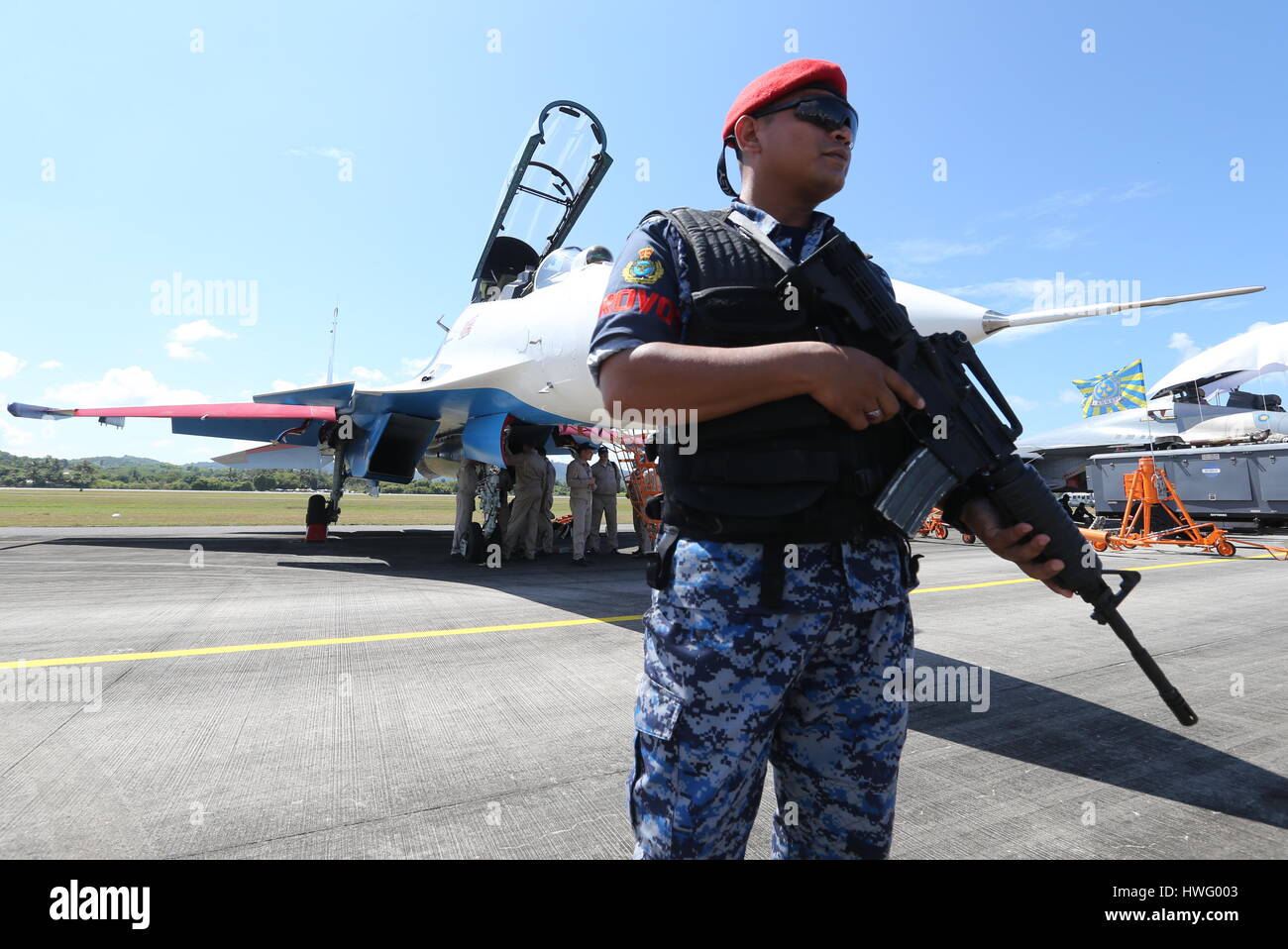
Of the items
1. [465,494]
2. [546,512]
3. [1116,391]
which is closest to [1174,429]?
[1116,391]

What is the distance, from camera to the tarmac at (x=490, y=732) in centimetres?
224

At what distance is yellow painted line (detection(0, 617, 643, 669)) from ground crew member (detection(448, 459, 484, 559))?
5.30 meters

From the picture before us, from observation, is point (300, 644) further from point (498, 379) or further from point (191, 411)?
point (191, 411)

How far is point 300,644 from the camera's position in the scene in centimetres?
486

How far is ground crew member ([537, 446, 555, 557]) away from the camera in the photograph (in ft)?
37.1

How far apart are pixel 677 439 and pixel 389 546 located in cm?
1317

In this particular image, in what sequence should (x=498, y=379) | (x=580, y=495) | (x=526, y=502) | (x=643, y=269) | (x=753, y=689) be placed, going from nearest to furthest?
(x=753, y=689) → (x=643, y=269) → (x=498, y=379) → (x=526, y=502) → (x=580, y=495)

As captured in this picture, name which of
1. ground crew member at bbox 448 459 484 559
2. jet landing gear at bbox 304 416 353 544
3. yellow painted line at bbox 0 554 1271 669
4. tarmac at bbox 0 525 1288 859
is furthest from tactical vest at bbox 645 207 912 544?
jet landing gear at bbox 304 416 353 544

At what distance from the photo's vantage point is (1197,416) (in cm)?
2583

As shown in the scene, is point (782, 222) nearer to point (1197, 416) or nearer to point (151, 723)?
point (151, 723)

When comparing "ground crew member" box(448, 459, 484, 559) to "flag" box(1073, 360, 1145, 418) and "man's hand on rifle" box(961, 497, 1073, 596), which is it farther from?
"flag" box(1073, 360, 1145, 418)

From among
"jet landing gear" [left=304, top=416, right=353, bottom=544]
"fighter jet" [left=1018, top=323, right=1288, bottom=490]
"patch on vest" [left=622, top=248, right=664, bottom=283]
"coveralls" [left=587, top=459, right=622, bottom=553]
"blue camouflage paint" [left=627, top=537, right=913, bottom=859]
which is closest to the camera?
"blue camouflage paint" [left=627, top=537, right=913, bottom=859]

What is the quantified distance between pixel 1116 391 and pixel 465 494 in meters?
38.6
